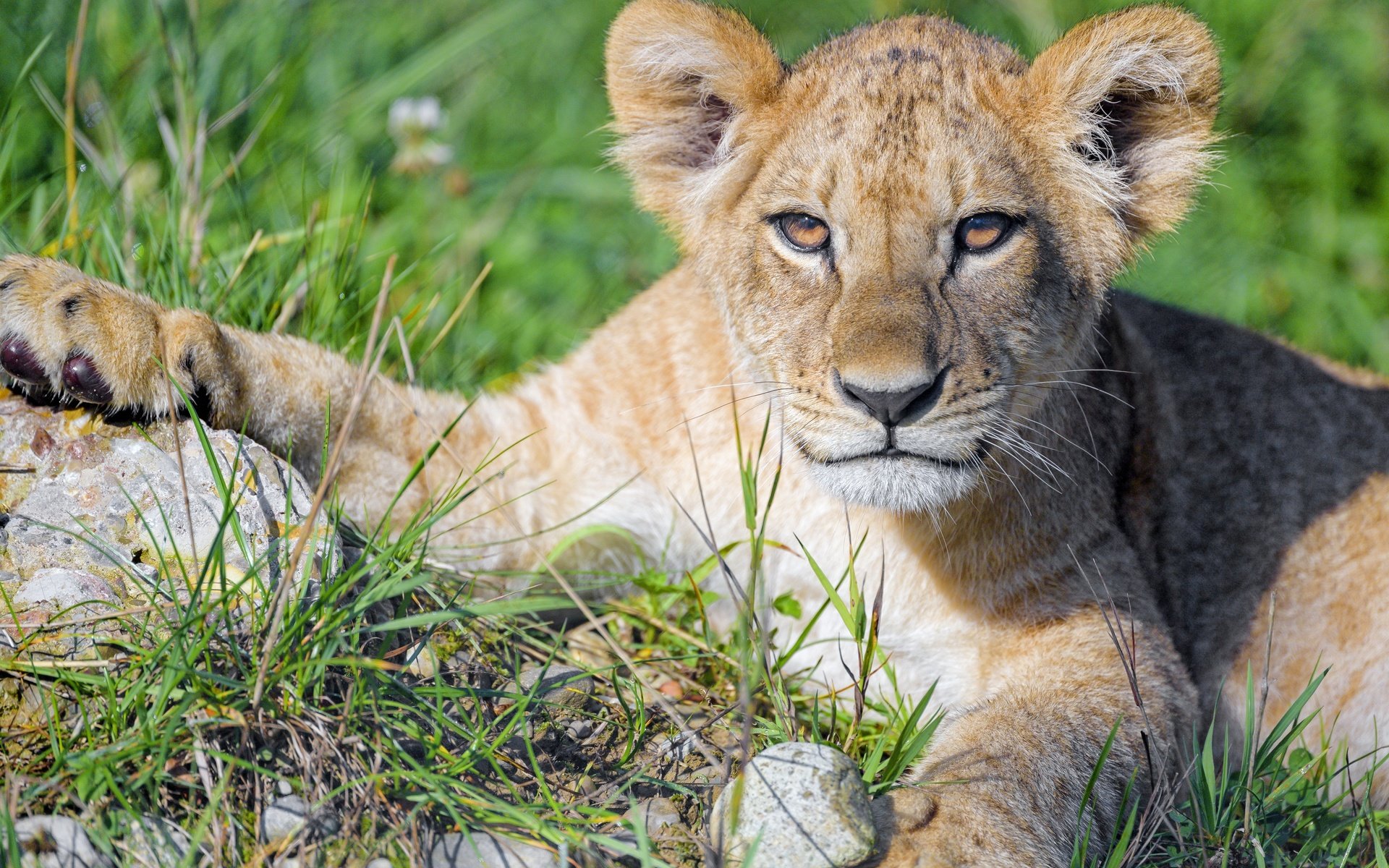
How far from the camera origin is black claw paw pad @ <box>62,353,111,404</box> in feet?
8.98

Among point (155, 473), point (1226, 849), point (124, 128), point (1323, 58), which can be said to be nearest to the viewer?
point (1226, 849)

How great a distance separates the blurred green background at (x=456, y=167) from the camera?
4.05 m

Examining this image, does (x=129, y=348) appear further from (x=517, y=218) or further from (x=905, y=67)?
(x=517, y=218)

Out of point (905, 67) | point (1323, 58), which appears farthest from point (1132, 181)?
point (1323, 58)

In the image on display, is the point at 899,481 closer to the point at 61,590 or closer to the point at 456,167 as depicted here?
the point at 61,590

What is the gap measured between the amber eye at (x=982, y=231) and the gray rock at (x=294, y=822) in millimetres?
1810

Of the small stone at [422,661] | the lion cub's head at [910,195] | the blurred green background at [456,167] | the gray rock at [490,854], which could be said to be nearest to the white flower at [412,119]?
the blurred green background at [456,167]

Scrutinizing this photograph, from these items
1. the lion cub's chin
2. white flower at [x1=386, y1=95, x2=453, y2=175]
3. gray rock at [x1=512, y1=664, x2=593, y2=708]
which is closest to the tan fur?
the lion cub's chin

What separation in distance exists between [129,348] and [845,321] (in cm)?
154

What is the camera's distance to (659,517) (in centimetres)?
369

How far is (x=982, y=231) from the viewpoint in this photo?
296cm

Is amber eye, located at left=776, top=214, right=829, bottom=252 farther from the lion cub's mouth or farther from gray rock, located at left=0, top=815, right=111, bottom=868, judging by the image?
gray rock, located at left=0, top=815, right=111, bottom=868

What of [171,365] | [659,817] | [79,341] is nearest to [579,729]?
[659,817]

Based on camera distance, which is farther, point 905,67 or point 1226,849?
point 905,67
